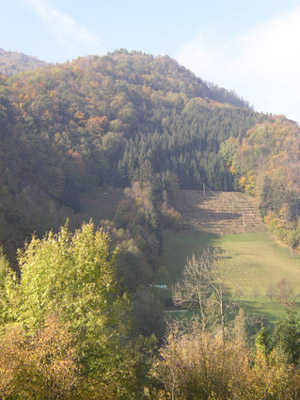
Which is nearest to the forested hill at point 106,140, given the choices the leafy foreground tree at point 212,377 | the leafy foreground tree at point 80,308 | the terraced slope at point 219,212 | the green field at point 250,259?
the terraced slope at point 219,212

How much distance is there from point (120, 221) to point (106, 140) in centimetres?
4207

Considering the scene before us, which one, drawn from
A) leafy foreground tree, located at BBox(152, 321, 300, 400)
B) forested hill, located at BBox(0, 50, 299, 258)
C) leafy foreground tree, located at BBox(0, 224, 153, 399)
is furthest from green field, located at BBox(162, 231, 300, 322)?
leafy foreground tree, located at BBox(0, 224, 153, 399)

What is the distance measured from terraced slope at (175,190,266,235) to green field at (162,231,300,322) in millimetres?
2975

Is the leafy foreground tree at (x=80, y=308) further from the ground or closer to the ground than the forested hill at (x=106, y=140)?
closer to the ground

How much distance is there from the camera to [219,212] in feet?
270

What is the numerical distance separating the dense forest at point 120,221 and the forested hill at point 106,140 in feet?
1.30

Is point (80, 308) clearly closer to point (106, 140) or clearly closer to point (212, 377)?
point (212, 377)

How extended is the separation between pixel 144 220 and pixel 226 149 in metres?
58.6

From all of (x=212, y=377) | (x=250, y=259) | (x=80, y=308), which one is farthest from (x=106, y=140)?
(x=212, y=377)

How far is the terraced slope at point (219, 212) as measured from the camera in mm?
76500

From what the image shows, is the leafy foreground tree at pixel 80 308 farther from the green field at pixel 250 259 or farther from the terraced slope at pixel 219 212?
the terraced slope at pixel 219 212

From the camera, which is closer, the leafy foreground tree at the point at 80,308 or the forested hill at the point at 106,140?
the leafy foreground tree at the point at 80,308

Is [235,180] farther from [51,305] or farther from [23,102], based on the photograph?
[51,305]

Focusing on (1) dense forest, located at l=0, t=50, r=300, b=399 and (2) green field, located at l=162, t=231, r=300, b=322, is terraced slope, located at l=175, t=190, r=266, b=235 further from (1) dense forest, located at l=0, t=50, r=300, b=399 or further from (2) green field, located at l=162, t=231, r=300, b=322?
(1) dense forest, located at l=0, t=50, r=300, b=399
